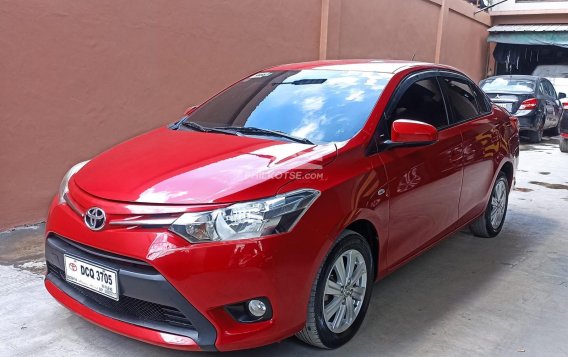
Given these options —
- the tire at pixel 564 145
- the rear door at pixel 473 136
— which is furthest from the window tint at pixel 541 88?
the rear door at pixel 473 136

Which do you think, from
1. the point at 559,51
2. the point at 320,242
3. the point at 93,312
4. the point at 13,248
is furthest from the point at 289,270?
the point at 559,51

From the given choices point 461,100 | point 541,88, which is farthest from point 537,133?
point 461,100

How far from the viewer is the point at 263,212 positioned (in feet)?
7.97

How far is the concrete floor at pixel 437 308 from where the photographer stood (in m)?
2.90

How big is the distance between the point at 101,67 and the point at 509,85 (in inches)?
372

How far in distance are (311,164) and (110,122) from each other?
332 cm

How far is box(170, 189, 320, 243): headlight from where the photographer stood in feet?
7.79

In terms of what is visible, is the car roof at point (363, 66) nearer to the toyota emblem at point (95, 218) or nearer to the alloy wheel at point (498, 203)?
the alloy wheel at point (498, 203)

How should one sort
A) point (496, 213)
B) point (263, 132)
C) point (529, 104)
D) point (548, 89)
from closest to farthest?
point (263, 132) → point (496, 213) → point (529, 104) → point (548, 89)

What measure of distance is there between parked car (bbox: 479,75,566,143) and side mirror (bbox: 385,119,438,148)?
8.76 m

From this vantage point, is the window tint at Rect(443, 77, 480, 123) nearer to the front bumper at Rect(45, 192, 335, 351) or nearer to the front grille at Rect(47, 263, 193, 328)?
the front bumper at Rect(45, 192, 335, 351)

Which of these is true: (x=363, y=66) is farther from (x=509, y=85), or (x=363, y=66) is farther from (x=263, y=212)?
(x=509, y=85)

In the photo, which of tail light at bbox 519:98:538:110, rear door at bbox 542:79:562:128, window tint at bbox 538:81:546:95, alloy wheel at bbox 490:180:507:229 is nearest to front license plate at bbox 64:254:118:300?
alloy wheel at bbox 490:180:507:229

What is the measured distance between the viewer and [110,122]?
5391 millimetres
